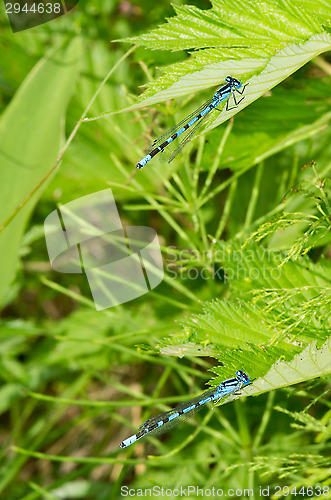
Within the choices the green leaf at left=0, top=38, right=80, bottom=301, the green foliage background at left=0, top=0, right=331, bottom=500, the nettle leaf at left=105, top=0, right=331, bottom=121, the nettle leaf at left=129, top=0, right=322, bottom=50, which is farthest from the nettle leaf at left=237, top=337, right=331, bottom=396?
the green leaf at left=0, top=38, right=80, bottom=301

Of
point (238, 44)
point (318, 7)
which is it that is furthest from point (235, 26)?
point (318, 7)

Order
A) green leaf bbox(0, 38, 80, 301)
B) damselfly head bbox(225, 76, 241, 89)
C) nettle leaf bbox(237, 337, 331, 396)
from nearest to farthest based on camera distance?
nettle leaf bbox(237, 337, 331, 396) < damselfly head bbox(225, 76, 241, 89) < green leaf bbox(0, 38, 80, 301)

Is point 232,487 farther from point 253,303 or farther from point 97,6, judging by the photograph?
point 97,6

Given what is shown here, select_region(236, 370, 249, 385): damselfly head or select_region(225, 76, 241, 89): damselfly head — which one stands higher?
select_region(225, 76, 241, 89): damselfly head

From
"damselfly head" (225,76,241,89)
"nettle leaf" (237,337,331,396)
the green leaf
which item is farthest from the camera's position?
the green leaf

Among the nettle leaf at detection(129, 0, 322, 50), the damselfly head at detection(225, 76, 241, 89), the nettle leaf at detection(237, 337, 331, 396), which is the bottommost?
the nettle leaf at detection(237, 337, 331, 396)

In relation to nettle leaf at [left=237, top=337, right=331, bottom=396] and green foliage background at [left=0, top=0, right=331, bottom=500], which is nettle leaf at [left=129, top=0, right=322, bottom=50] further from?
nettle leaf at [left=237, top=337, right=331, bottom=396]

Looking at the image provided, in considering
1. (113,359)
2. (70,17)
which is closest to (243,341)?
(113,359)

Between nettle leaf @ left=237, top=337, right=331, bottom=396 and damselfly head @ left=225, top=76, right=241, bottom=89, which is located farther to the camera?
damselfly head @ left=225, top=76, right=241, bottom=89

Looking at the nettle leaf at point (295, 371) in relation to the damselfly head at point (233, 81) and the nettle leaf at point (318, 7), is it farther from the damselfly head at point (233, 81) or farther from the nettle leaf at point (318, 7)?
the nettle leaf at point (318, 7)
